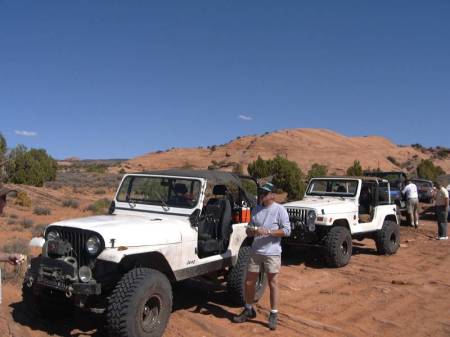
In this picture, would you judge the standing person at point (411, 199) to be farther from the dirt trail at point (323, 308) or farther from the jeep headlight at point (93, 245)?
the jeep headlight at point (93, 245)

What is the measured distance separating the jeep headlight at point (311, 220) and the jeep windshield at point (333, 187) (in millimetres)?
1567

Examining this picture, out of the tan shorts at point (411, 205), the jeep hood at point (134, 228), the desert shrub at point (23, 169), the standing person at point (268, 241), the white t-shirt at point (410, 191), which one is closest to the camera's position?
the jeep hood at point (134, 228)

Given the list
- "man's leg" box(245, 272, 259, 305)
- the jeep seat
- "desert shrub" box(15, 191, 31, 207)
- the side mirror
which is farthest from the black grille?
"desert shrub" box(15, 191, 31, 207)

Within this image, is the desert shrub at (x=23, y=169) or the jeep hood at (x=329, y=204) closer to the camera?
the jeep hood at (x=329, y=204)

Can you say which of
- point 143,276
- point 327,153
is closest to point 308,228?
point 143,276

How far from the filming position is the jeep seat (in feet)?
20.2

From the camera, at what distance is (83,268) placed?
15.4 feet

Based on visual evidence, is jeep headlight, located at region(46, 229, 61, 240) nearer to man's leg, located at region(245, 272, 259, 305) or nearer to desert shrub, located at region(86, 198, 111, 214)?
man's leg, located at region(245, 272, 259, 305)

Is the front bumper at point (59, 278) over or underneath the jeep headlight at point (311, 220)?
underneath

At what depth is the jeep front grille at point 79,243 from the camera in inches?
193

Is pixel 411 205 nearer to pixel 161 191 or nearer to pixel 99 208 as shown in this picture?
pixel 161 191

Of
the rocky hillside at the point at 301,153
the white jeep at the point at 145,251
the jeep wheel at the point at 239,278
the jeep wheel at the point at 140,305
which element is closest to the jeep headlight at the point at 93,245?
the white jeep at the point at 145,251

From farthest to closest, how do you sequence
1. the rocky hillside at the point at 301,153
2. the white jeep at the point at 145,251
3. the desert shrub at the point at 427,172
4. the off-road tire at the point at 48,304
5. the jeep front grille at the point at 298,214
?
the rocky hillside at the point at 301,153, the desert shrub at the point at 427,172, the jeep front grille at the point at 298,214, the off-road tire at the point at 48,304, the white jeep at the point at 145,251

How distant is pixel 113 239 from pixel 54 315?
57.6 inches
